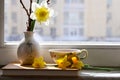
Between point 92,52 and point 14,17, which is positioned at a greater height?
point 14,17

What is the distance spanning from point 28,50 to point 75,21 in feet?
1.03

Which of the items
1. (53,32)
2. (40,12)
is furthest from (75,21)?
(40,12)

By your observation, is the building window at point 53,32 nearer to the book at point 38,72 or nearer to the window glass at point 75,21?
the window glass at point 75,21

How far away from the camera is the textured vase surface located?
1366mm

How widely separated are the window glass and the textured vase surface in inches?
5.8

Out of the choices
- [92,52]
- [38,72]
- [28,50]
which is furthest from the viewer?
[92,52]

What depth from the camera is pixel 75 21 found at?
1.53 metres

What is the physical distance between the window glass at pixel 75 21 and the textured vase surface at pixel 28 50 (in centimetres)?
15

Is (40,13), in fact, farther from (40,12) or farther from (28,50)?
(28,50)

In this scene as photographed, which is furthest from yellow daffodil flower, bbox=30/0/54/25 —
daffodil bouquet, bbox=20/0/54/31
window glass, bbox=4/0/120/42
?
window glass, bbox=4/0/120/42

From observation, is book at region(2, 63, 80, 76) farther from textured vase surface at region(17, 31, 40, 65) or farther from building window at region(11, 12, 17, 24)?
building window at region(11, 12, 17, 24)

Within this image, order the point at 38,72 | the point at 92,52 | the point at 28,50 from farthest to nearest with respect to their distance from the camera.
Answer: the point at 92,52 → the point at 28,50 → the point at 38,72

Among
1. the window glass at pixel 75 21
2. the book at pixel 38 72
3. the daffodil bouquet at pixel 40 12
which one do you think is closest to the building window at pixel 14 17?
the window glass at pixel 75 21

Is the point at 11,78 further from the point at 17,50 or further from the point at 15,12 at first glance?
the point at 15,12
